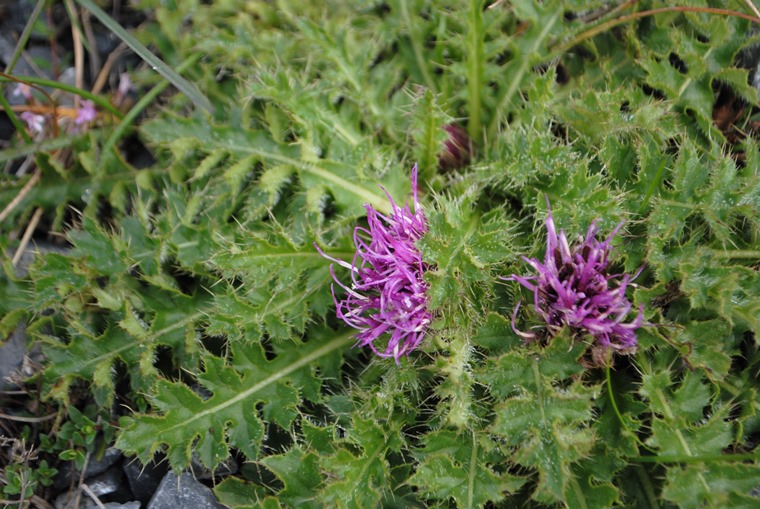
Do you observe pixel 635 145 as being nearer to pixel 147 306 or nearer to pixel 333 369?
pixel 333 369

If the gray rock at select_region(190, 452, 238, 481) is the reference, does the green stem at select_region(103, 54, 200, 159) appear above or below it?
above

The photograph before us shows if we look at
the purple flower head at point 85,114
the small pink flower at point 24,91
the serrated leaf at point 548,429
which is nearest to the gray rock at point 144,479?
the serrated leaf at point 548,429

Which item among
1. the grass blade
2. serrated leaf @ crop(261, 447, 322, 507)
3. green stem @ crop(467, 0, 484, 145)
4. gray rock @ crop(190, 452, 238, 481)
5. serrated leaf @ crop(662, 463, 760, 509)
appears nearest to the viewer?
serrated leaf @ crop(662, 463, 760, 509)

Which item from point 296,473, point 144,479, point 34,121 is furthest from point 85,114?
point 296,473

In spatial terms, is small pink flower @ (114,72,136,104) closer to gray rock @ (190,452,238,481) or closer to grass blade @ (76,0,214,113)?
grass blade @ (76,0,214,113)

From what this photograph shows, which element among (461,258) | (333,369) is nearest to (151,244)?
(333,369)

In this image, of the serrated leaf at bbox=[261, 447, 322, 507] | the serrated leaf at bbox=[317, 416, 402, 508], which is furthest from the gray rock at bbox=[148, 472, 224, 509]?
the serrated leaf at bbox=[317, 416, 402, 508]
